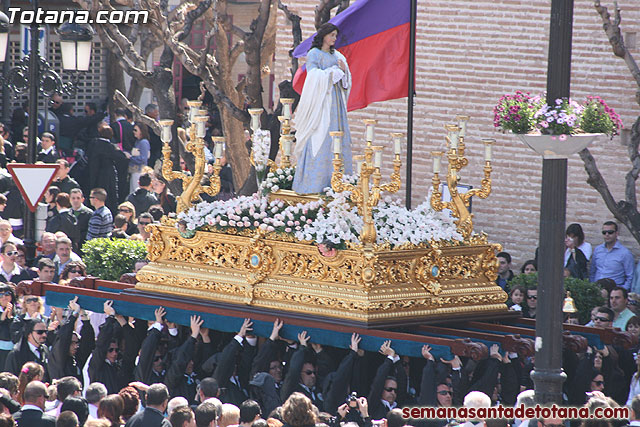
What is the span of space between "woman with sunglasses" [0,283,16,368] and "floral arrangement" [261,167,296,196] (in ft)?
9.59

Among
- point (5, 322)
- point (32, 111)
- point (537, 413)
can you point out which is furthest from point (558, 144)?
point (32, 111)

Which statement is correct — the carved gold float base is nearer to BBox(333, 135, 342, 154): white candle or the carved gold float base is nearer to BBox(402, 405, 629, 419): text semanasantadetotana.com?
BBox(333, 135, 342, 154): white candle

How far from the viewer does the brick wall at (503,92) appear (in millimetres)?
17375

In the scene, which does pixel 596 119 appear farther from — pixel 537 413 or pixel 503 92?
pixel 503 92

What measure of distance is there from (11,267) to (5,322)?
1.71m

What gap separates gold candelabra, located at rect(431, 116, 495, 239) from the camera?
13344mm

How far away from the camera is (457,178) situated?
13.6 metres

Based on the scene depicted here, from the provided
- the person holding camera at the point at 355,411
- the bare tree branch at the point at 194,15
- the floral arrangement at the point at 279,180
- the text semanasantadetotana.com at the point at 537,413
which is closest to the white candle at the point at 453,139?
the floral arrangement at the point at 279,180

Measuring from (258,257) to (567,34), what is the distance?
455 cm

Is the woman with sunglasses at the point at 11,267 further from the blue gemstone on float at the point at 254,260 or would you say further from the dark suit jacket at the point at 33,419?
the dark suit jacket at the point at 33,419

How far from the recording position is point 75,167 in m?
21.4

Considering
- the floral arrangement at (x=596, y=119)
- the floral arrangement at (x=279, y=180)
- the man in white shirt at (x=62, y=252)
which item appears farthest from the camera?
the man in white shirt at (x=62, y=252)

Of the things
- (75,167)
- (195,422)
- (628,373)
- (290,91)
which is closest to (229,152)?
(290,91)

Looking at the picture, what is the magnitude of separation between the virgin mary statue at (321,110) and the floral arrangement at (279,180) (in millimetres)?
301
